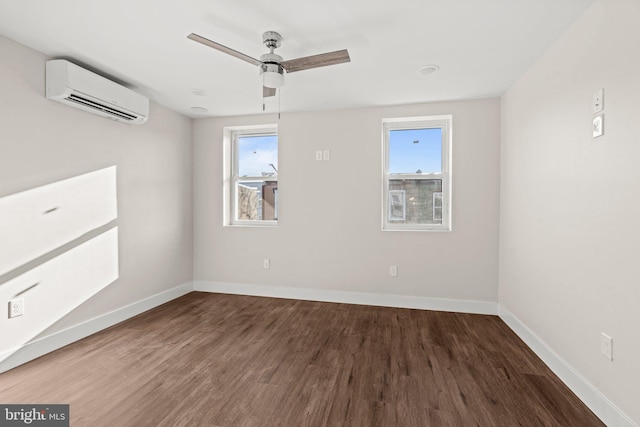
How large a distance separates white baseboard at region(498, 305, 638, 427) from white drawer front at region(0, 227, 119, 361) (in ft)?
12.8

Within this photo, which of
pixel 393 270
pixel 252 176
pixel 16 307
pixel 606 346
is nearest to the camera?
pixel 606 346

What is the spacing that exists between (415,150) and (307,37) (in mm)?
2108

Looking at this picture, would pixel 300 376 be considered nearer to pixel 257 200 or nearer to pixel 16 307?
pixel 16 307

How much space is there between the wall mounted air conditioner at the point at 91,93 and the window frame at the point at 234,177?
128 centimetres

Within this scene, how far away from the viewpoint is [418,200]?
12.2 ft

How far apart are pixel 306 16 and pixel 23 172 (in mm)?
2392

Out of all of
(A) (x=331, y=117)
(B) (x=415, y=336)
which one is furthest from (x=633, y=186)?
(A) (x=331, y=117)

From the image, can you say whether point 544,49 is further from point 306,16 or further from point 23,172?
point 23,172

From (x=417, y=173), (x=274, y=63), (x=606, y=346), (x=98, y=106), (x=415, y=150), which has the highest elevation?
(x=274, y=63)

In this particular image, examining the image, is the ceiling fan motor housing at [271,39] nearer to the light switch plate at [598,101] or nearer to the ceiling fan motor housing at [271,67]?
the ceiling fan motor housing at [271,67]

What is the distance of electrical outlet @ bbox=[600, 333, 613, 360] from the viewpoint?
5.32ft

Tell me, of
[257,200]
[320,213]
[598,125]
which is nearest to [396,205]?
[320,213]

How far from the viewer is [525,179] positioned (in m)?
2.68

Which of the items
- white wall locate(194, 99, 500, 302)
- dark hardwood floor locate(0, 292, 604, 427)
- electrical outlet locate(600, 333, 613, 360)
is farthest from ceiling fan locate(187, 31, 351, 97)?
electrical outlet locate(600, 333, 613, 360)
